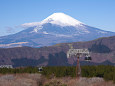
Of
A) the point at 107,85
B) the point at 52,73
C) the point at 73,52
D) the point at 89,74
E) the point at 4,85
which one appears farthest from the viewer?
the point at 52,73

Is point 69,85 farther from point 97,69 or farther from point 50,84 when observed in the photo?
point 97,69

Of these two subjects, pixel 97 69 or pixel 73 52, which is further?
pixel 97 69

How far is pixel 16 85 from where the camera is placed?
28.4 metres

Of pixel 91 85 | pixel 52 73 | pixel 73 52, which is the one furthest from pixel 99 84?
pixel 52 73

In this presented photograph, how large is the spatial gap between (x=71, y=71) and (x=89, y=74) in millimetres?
6303

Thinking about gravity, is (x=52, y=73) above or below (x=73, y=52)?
below

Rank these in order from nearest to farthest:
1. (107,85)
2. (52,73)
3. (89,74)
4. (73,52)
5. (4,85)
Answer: (4,85) < (107,85) < (73,52) < (89,74) < (52,73)

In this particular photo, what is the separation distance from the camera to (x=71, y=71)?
2158 inches

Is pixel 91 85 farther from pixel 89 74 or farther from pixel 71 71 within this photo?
pixel 71 71

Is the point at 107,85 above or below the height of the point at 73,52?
below

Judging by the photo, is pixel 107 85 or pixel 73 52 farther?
pixel 73 52

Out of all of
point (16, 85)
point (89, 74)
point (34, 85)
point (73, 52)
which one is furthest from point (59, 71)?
point (16, 85)

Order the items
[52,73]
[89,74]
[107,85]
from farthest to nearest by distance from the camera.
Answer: [52,73] < [89,74] < [107,85]

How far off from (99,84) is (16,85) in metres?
9.62
